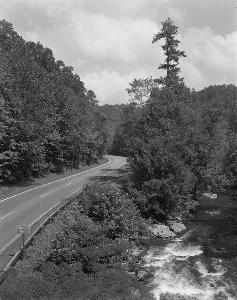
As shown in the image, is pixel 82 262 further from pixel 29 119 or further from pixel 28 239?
pixel 29 119

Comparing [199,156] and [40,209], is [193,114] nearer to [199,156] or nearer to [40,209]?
[199,156]

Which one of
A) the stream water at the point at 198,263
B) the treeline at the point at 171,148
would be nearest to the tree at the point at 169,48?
the treeline at the point at 171,148

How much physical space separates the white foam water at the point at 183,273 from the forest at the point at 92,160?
4.75ft

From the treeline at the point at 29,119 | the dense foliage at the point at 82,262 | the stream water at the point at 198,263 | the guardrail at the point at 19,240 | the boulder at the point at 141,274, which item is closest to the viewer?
the dense foliage at the point at 82,262

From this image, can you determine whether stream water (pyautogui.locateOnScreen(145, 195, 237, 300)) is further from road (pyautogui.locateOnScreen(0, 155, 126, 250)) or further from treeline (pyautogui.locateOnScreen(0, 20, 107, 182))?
treeline (pyautogui.locateOnScreen(0, 20, 107, 182))

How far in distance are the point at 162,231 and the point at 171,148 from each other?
10498mm

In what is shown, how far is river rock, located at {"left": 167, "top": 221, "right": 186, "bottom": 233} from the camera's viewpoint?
40.1 metres

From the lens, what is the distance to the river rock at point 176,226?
4007 centimetres

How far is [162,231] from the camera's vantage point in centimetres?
3875

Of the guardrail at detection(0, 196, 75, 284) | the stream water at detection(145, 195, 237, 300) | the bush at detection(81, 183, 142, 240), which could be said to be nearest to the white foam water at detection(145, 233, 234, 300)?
the stream water at detection(145, 195, 237, 300)

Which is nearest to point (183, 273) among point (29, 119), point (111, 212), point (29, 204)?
point (111, 212)

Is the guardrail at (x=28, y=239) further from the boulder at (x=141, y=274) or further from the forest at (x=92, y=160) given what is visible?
the boulder at (x=141, y=274)

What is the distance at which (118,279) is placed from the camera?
24.8 m

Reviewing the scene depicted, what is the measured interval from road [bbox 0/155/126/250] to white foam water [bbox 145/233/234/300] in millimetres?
9291
